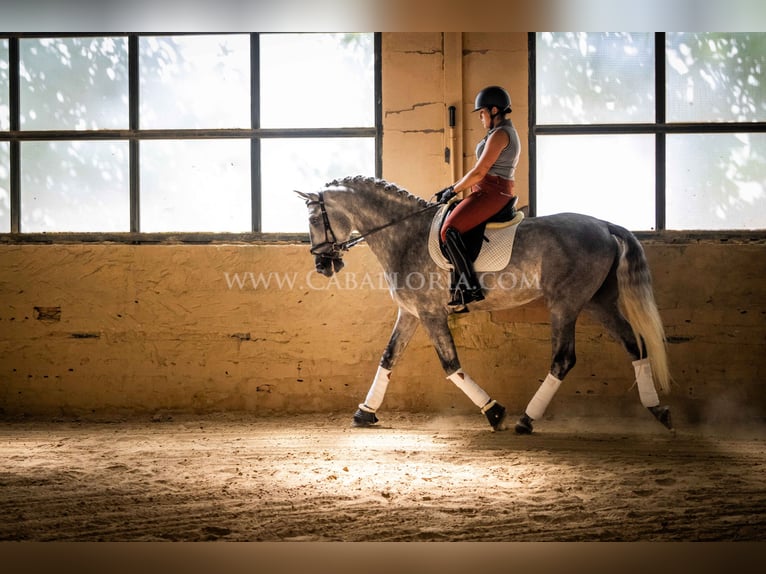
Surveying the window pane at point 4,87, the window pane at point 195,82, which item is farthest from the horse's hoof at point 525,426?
the window pane at point 4,87

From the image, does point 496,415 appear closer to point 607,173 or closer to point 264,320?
point 264,320

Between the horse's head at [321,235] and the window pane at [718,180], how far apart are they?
3.17 metres

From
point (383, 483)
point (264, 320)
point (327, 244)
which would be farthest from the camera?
point (264, 320)

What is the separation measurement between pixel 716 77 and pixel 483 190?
2815 millimetres

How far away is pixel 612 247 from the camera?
5.07 m

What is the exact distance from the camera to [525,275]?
5.06 m

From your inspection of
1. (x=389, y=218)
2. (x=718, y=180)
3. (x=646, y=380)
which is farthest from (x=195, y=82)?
(x=718, y=180)

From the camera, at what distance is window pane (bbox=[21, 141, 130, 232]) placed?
21.2ft

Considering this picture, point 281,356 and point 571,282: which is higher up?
point 571,282

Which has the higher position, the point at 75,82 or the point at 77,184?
the point at 75,82

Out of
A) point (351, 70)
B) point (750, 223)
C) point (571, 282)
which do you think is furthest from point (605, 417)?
point (351, 70)

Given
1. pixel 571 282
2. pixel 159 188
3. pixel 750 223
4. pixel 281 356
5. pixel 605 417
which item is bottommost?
pixel 605 417

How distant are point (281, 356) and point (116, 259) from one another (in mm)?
1790
